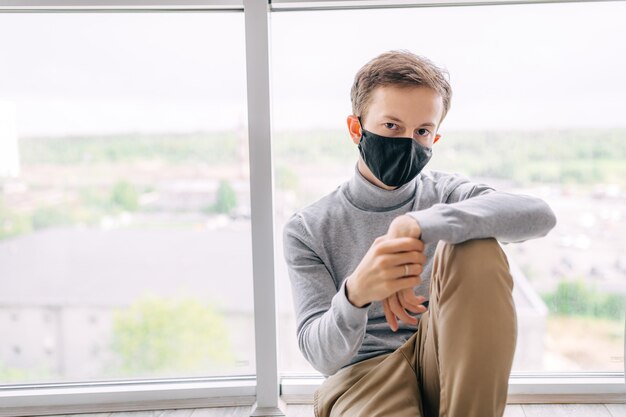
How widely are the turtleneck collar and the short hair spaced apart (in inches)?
6.4

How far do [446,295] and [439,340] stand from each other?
89mm

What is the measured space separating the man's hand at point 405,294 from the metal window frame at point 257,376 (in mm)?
558

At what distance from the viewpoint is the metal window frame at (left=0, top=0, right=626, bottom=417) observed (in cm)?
156

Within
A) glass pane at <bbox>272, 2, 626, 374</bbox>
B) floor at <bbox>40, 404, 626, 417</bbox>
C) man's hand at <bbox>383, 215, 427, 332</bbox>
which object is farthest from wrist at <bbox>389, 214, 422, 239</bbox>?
floor at <bbox>40, 404, 626, 417</bbox>

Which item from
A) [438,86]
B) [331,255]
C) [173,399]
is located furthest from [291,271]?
[173,399]

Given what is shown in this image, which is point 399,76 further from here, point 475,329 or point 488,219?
point 475,329

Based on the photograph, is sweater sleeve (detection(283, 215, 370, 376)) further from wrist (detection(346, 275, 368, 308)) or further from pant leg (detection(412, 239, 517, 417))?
pant leg (detection(412, 239, 517, 417))

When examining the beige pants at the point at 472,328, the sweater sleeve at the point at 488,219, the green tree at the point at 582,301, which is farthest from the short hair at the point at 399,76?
the green tree at the point at 582,301

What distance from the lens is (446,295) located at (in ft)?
3.30

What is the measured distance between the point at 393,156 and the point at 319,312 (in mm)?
393

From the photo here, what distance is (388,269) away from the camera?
1060 millimetres

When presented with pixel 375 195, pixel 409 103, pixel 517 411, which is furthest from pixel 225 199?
pixel 517 411

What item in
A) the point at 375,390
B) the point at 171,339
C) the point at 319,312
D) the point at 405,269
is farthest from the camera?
the point at 171,339

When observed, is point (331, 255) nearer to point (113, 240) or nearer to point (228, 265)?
point (228, 265)
